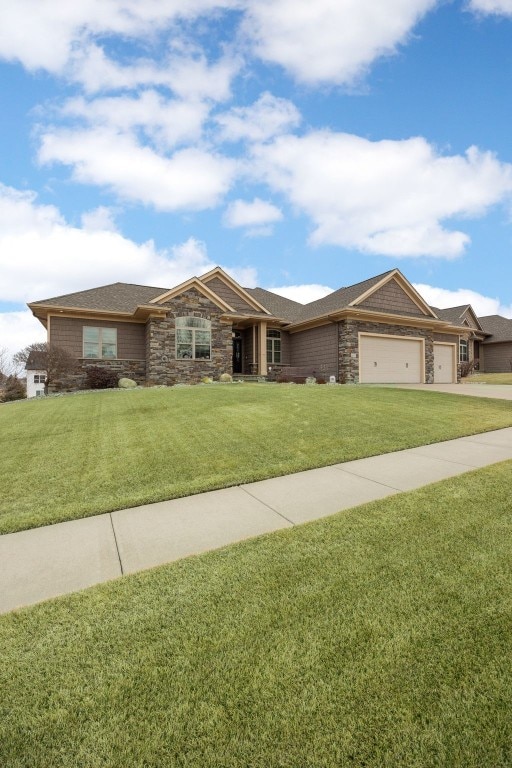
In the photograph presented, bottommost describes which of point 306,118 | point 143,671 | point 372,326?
point 143,671

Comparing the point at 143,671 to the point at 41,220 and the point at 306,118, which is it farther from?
the point at 41,220

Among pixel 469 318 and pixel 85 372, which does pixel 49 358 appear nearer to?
pixel 85 372

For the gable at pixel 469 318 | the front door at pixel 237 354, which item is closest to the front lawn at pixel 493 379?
the gable at pixel 469 318

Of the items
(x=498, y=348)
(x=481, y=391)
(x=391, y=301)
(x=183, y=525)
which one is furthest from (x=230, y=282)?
(x=498, y=348)

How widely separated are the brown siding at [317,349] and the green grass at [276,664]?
17613 mm

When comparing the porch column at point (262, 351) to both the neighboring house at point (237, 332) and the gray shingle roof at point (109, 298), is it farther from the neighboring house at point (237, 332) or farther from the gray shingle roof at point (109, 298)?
the gray shingle roof at point (109, 298)

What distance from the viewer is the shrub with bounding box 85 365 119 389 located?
17.9 m

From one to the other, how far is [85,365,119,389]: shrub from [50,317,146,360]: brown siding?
1.04 m

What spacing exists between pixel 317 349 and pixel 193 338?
24.3ft

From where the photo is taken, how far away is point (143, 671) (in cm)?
185

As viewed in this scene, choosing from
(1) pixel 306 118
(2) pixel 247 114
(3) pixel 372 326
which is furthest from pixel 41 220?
(3) pixel 372 326

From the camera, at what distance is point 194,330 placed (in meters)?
19.0

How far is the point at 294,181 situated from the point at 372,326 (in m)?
8.69

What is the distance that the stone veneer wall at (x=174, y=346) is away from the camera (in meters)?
18.2
